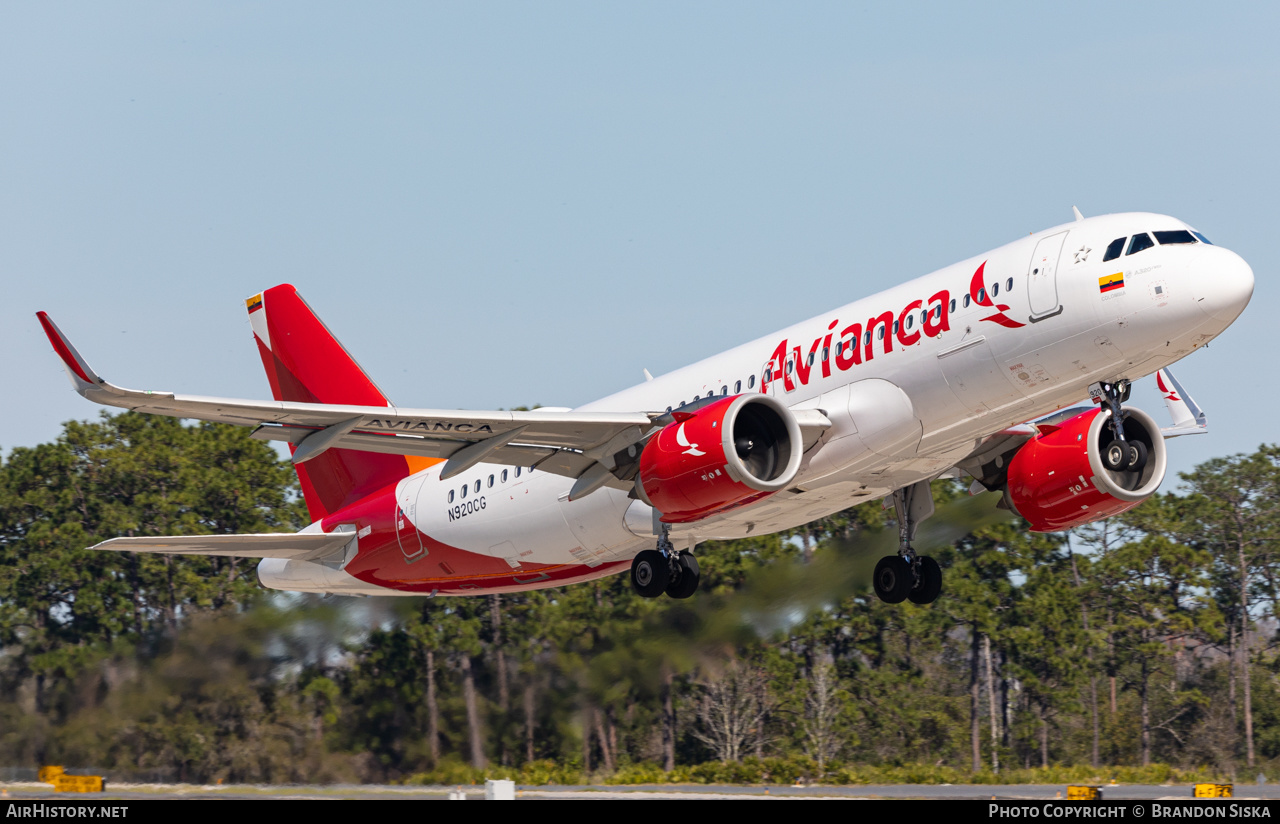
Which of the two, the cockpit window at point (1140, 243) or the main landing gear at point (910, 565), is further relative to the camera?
the main landing gear at point (910, 565)

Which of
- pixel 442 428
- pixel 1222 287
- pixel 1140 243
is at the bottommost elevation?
pixel 442 428

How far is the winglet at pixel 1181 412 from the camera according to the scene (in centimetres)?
2728

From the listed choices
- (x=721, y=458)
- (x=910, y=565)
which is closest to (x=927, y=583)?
(x=910, y=565)

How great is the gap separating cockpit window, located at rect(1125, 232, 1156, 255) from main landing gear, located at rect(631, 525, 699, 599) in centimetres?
937

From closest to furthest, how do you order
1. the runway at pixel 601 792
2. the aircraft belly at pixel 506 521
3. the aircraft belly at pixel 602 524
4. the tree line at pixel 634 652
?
the aircraft belly at pixel 602 524 < the aircraft belly at pixel 506 521 < the runway at pixel 601 792 < the tree line at pixel 634 652

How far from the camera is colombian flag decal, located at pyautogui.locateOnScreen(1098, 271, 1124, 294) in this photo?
21688 millimetres

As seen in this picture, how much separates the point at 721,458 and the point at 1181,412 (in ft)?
31.8

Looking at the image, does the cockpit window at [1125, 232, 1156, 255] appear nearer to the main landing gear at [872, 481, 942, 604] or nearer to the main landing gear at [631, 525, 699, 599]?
the main landing gear at [872, 481, 942, 604]

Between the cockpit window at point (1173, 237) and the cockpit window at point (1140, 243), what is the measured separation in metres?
0.12

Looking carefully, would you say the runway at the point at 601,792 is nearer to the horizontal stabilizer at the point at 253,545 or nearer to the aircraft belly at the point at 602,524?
the horizontal stabilizer at the point at 253,545

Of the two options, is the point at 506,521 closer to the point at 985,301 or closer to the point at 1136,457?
the point at 985,301

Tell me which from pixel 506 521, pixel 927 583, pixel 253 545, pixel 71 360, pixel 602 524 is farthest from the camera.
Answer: pixel 253 545

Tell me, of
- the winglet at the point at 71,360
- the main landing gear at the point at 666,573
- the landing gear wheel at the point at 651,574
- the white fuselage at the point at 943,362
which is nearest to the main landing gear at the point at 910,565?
the white fuselage at the point at 943,362

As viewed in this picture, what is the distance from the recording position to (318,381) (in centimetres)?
3375
